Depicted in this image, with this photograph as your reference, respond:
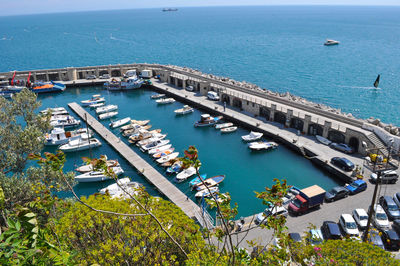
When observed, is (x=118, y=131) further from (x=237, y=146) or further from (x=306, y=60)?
(x=306, y=60)

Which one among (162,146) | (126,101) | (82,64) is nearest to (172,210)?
(162,146)

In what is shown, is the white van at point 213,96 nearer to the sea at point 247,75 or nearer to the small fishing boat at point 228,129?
the sea at point 247,75

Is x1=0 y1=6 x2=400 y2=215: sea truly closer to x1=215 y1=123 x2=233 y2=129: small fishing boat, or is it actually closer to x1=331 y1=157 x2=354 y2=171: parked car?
x1=215 y1=123 x2=233 y2=129: small fishing boat

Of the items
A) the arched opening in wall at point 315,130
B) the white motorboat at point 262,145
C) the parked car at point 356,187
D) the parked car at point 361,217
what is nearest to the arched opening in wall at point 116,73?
the white motorboat at point 262,145

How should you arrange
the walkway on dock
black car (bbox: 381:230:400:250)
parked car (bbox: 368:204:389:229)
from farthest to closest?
the walkway on dock → parked car (bbox: 368:204:389:229) → black car (bbox: 381:230:400:250)

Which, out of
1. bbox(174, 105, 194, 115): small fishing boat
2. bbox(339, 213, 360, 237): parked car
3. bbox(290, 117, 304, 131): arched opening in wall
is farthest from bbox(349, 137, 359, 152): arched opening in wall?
bbox(174, 105, 194, 115): small fishing boat
